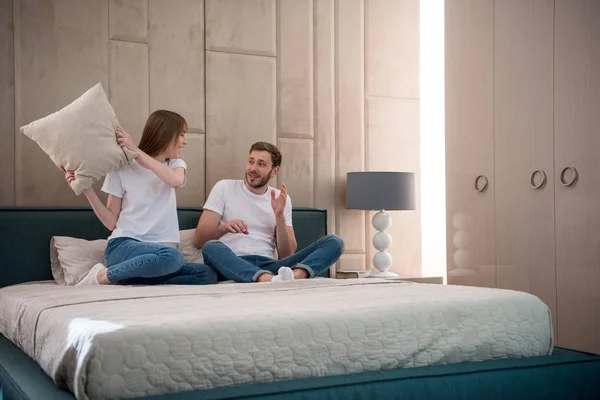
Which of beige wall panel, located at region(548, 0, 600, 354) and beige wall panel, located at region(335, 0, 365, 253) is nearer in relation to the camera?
beige wall panel, located at region(548, 0, 600, 354)

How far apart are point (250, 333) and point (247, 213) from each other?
184 centimetres

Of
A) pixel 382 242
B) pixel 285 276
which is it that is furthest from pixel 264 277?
pixel 382 242

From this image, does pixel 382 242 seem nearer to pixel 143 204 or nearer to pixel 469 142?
pixel 469 142

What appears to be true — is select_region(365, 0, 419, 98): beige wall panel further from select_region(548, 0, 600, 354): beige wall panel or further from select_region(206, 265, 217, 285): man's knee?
select_region(206, 265, 217, 285): man's knee

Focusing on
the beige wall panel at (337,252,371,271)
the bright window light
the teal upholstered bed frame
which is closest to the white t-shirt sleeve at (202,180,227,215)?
the beige wall panel at (337,252,371,271)

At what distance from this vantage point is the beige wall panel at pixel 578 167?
10.5ft

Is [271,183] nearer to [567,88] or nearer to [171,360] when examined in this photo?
[567,88]

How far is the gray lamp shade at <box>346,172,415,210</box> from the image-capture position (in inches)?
166

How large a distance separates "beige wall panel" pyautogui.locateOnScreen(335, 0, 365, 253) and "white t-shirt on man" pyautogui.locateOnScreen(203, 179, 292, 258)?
0.93 meters

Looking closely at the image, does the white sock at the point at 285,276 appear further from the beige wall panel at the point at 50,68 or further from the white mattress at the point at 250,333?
the beige wall panel at the point at 50,68

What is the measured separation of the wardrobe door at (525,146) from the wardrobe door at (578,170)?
6 centimetres

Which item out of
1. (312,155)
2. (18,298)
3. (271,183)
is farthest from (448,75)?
(18,298)

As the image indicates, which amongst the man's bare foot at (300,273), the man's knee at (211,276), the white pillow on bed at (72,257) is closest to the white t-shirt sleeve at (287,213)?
the man's bare foot at (300,273)

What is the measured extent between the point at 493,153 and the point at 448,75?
0.67m
